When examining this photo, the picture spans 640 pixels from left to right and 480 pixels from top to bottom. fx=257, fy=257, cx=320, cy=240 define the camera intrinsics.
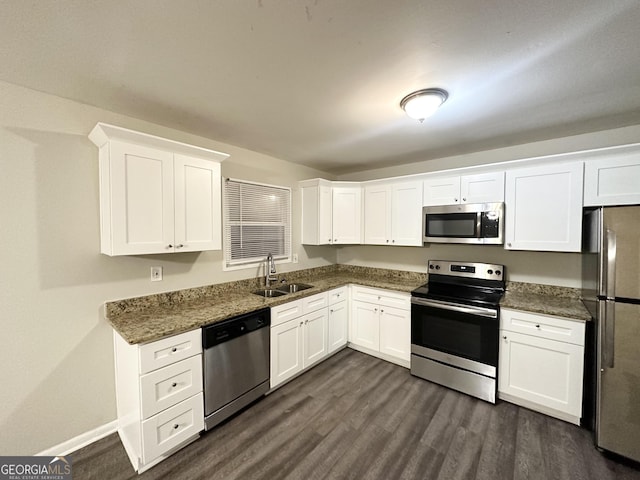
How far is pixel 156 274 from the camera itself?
2.24 m

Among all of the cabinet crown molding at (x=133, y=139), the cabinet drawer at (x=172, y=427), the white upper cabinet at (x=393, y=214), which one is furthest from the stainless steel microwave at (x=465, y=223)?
the cabinet drawer at (x=172, y=427)

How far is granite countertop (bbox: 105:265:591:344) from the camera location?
1.82 metres

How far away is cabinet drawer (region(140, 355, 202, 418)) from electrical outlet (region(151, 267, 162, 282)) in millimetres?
796

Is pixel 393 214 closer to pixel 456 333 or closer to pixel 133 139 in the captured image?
pixel 456 333

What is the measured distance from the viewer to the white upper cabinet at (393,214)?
10.3 feet

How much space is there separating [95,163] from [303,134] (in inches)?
66.2

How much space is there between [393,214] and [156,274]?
Result: 8.77 feet

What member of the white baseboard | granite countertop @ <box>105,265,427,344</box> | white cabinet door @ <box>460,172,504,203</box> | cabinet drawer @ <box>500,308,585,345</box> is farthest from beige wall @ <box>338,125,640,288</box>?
the white baseboard

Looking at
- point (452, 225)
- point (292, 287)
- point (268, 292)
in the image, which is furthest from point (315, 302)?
point (452, 225)

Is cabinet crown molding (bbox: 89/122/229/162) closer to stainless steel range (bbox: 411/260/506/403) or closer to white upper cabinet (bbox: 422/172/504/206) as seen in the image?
white upper cabinet (bbox: 422/172/504/206)

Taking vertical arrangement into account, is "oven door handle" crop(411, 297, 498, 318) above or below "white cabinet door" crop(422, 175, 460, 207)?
below

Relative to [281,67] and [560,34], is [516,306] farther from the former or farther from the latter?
[281,67]

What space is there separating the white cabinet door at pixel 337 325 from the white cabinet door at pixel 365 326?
9 cm

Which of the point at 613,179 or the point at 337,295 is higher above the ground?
the point at 613,179
